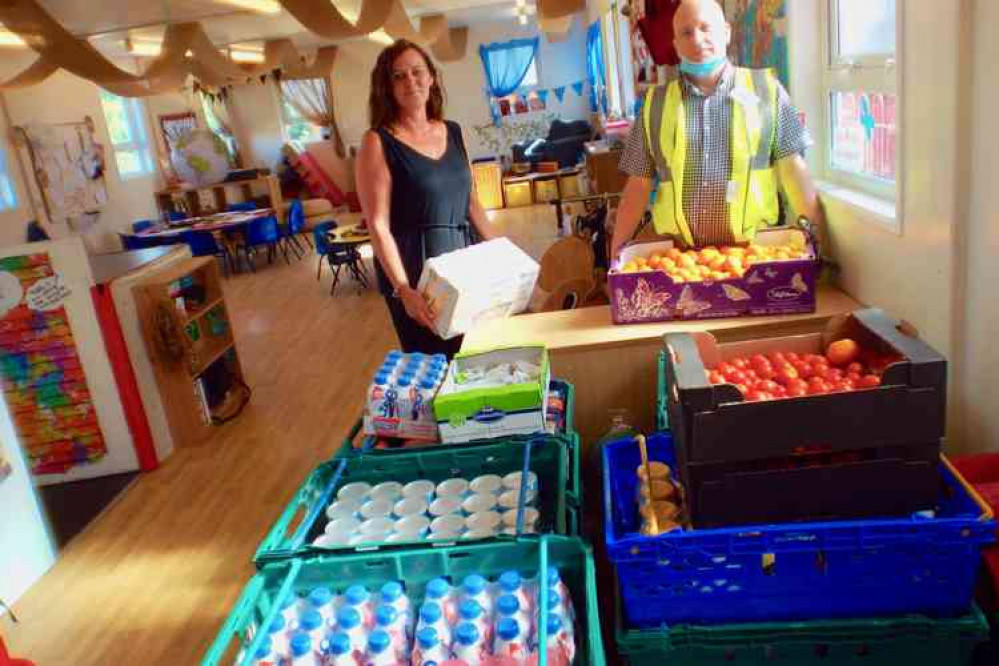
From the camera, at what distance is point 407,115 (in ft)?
8.91

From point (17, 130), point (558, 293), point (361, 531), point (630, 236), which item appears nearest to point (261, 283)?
point (17, 130)

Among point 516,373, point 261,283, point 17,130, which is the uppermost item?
point 17,130

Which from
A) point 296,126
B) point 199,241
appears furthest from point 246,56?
point 199,241

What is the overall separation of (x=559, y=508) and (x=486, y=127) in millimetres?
14962

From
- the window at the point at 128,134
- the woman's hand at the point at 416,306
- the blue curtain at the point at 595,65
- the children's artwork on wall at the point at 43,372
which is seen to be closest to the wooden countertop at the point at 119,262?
the children's artwork on wall at the point at 43,372

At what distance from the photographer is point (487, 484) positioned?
2.03 m

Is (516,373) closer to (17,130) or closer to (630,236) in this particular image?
(630,236)

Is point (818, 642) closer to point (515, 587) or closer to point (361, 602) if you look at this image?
point (515, 587)

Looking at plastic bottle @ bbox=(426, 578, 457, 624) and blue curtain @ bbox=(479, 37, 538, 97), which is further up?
blue curtain @ bbox=(479, 37, 538, 97)

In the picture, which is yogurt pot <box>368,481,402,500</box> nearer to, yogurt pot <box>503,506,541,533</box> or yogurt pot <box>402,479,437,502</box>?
yogurt pot <box>402,479,437,502</box>

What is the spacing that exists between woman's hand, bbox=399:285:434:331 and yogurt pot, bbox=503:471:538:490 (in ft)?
2.23

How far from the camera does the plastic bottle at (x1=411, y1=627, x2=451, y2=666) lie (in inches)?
57.3

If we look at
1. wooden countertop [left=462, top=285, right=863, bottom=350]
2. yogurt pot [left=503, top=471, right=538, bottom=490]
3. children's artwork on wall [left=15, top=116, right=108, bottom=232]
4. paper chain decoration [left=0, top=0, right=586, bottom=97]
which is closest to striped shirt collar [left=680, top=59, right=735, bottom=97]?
wooden countertop [left=462, top=285, right=863, bottom=350]

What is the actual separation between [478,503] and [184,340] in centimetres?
320
